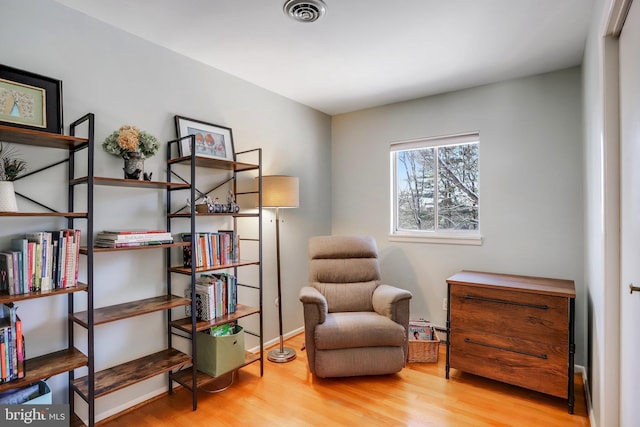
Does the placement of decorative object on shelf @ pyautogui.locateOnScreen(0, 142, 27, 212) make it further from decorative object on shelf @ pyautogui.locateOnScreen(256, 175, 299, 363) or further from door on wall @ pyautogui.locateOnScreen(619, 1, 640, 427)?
door on wall @ pyautogui.locateOnScreen(619, 1, 640, 427)

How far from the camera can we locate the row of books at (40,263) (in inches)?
62.9

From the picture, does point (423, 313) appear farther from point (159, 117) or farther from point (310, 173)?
point (159, 117)

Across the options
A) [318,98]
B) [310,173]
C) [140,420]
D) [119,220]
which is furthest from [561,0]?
[140,420]

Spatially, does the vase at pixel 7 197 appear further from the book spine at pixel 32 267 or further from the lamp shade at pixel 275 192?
the lamp shade at pixel 275 192

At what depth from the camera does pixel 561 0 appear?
6.28 feet

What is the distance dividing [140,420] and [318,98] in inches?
118

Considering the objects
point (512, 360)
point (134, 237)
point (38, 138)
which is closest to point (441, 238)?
point (512, 360)

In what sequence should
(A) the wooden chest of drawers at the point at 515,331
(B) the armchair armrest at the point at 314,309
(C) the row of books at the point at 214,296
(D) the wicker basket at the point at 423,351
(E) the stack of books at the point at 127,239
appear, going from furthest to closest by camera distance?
(D) the wicker basket at the point at 423,351 → (B) the armchair armrest at the point at 314,309 → (C) the row of books at the point at 214,296 → (A) the wooden chest of drawers at the point at 515,331 → (E) the stack of books at the point at 127,239

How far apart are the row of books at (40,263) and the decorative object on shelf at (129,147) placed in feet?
1.57

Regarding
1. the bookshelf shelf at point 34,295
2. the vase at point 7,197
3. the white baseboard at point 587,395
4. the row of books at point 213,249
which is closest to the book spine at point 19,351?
the bookshelf shelf at point 34,295

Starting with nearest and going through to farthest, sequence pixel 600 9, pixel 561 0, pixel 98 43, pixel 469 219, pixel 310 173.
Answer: pixel 600 9, pixel 561 0, pixel 98 43, pixel 469 219, pixel 310 173

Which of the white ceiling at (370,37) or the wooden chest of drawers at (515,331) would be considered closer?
the white ceiling at (370,37)

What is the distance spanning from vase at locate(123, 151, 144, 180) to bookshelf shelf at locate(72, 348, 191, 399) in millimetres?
1162

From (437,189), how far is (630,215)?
213 cm
